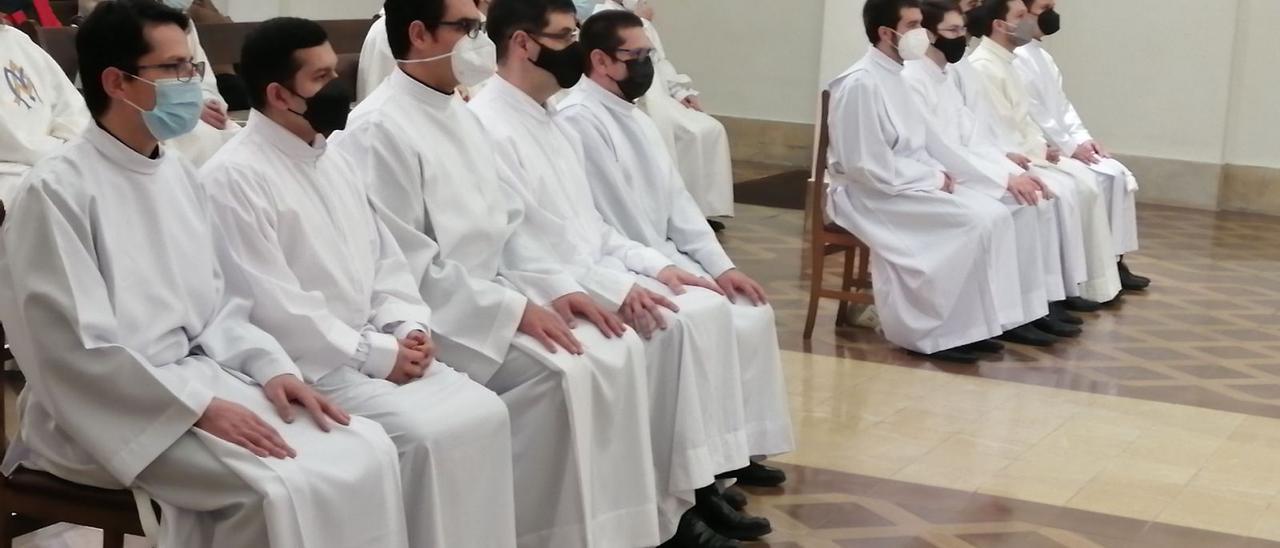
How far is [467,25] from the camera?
4035 mm

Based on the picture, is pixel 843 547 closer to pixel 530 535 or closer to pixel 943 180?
pixel 530 535

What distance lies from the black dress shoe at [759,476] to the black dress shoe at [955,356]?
78.2 inches

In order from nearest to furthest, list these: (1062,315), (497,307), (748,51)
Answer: (497,307), (1062,315), (748,51)

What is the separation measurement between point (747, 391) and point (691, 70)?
8546 mm

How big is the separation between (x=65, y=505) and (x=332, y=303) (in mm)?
723

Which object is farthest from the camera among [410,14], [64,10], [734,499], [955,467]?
[64,10]

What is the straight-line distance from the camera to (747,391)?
4.62 meters

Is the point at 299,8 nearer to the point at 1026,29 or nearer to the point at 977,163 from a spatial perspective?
the point at 1026,29

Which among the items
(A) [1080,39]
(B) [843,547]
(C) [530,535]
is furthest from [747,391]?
(A) [1080,39]

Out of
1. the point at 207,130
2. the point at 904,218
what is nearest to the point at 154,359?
the point at 207,130

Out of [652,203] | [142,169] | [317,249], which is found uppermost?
[142,169]

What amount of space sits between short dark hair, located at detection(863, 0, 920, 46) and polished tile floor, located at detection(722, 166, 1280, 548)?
1323 millimetres

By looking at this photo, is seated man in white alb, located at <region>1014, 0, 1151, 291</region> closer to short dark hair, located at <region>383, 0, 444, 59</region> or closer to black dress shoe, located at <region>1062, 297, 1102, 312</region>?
black dress shoe, located at <region>1062, 297, 1102, 312</region>

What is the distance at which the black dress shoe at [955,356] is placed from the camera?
6664 mm
